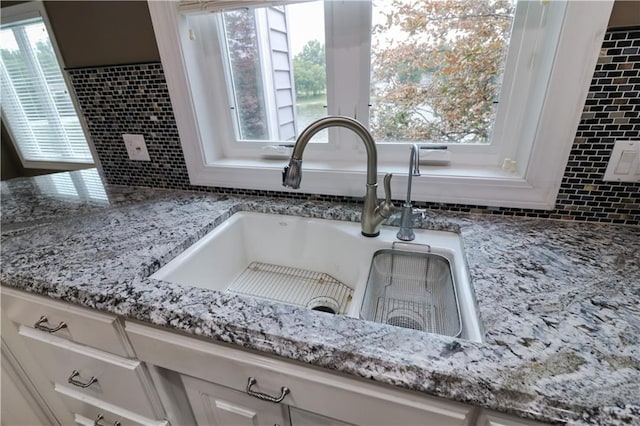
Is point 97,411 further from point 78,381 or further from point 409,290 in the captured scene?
point 409,290

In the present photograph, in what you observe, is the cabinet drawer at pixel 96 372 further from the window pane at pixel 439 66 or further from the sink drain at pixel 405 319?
the window pane at pixel 439 66

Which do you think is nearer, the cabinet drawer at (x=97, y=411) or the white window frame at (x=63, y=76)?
the cabinet drawer at (x=97, y=411)

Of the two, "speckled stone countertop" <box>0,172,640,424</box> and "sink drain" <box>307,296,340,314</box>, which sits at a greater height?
"speckled stone countertop" <box>0,172,640,424</box>

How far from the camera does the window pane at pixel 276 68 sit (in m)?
1.01

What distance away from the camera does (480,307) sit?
0.56 metres

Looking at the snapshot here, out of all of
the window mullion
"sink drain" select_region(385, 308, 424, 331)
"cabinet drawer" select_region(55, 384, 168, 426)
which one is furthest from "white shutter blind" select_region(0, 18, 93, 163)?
"sink drain" select_region(385, 308, 424, 331)

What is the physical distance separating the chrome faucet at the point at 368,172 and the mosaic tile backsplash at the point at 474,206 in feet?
0.61

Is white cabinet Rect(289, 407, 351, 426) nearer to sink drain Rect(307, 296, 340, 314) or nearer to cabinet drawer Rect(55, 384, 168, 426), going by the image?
sink drain Rect(307, 296, 340, 314)

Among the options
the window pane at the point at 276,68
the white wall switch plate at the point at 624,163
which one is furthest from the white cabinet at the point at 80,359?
the white wall switch plate at the point at 624,163

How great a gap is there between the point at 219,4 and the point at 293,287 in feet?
3.14

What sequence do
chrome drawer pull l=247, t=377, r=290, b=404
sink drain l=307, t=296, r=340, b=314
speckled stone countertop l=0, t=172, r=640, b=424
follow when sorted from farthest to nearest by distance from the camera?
sink drain l=307, t=296, r=340, b=314
chrome drawer pull l=247, t=377, r=290, b=404
speckled stone countertop l=0, t=172, r=640, b=424

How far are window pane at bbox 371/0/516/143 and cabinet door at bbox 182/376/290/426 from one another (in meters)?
0.92

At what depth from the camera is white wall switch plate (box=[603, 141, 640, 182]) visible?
74cm

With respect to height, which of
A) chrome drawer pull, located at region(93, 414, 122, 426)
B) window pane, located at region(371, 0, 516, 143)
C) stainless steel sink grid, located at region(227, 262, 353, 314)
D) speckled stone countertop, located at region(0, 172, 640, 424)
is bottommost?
chrome drawer pull, located at region(93, 414, 122, 426)
